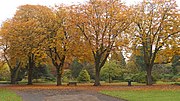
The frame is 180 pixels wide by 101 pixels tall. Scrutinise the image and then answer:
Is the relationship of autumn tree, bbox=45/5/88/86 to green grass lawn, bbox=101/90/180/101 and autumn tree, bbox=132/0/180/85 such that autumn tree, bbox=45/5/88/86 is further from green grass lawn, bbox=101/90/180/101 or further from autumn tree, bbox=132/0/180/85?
green grass lawn, bbox=101/90/180/101

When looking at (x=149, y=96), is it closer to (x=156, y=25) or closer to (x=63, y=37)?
(x=156, y=25)

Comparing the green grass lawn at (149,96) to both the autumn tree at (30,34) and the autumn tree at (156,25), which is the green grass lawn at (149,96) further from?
the autumn tree at (30,34)

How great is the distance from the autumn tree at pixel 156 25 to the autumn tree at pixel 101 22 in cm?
184

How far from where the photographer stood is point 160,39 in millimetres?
34969

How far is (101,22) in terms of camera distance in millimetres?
34812

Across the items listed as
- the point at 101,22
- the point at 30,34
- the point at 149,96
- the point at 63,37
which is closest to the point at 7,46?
the point at 30,34

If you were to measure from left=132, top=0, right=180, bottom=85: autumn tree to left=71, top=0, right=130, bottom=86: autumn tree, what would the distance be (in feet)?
6.02

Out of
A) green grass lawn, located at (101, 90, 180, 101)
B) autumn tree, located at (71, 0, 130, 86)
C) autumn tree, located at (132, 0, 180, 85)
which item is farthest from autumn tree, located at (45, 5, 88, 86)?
green grass lawn, located at (101, 90, 180, 101)

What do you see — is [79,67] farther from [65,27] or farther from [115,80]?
[65,27]

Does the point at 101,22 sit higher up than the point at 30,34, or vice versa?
the point at 101,22

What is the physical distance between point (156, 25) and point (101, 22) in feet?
22.8

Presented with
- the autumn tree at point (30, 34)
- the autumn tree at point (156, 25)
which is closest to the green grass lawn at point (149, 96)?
the autumn tree at point (156, 25)

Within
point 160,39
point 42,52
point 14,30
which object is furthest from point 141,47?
point 14,30

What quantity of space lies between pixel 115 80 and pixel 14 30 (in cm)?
2487
